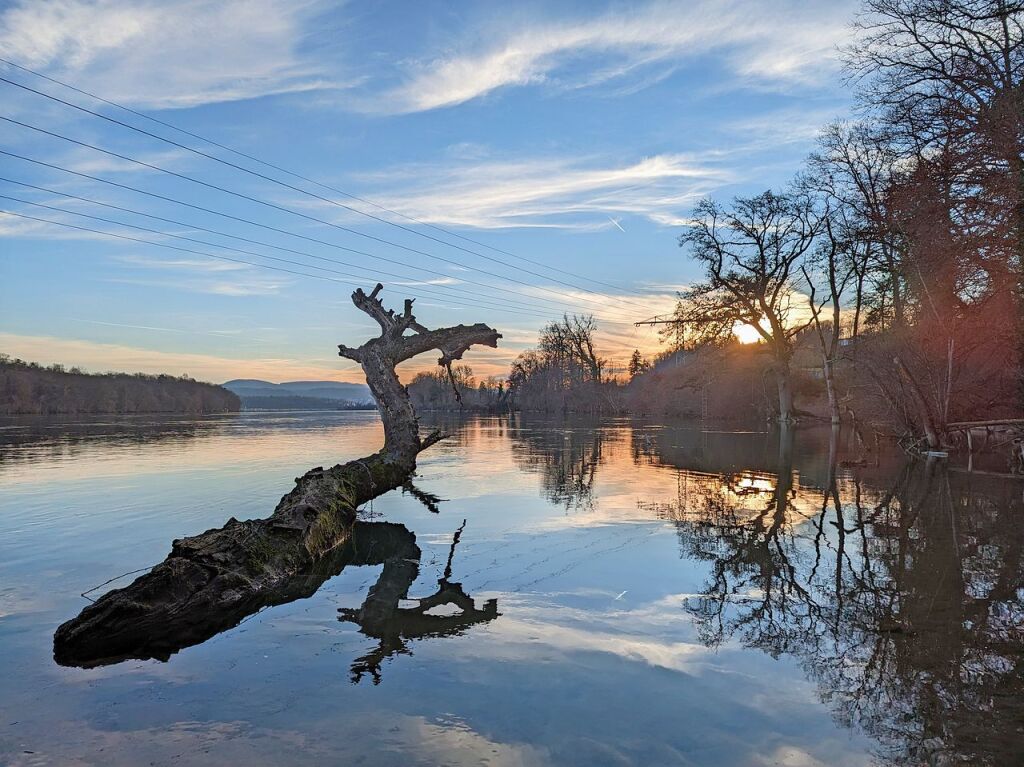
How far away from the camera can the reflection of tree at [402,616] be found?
486 centimetres

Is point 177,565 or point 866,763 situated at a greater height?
point 177,565

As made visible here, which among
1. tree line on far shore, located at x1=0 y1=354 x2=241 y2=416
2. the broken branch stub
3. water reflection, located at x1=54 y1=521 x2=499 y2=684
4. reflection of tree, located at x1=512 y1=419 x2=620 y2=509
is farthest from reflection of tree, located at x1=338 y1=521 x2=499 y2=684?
tree line on far shore, located at x1=0 y1=354 x2=241 y2=416

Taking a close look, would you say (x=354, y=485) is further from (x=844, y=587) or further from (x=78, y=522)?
(x=844, y=587)

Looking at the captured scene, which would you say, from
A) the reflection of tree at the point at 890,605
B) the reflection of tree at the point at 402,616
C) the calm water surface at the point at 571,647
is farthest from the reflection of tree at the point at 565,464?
the reflection of tree at the point at 402,616

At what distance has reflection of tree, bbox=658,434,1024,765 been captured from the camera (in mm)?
3809

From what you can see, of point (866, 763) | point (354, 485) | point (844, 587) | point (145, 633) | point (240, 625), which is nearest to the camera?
point (866, 763)

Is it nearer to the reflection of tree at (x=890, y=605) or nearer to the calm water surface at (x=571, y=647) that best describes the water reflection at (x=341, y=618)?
the calm water surface at (x=571, y=647)

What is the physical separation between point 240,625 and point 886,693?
15.6 ft

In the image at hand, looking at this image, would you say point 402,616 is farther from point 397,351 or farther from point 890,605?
point 397,351

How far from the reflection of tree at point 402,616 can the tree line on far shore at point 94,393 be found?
310 feet

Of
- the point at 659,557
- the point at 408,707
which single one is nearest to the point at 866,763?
the point at 408,707

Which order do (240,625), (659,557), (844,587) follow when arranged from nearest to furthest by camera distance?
(240,625) → (844,587) → (659,557)

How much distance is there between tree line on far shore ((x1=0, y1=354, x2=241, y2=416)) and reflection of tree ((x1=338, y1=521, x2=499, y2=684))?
3725 inches

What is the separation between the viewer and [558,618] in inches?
221
